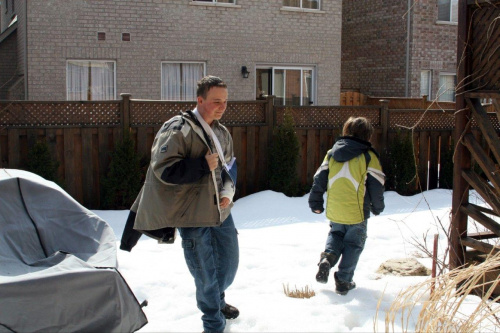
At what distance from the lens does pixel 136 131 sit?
32.7 feet

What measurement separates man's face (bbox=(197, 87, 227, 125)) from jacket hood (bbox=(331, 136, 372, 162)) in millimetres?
1575

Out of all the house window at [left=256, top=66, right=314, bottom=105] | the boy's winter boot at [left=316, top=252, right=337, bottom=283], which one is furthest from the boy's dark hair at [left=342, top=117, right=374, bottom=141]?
the house window at [left=256, top=66, right=314, bottom=105]

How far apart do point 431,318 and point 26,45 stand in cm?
1224

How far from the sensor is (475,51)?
18.3 ft

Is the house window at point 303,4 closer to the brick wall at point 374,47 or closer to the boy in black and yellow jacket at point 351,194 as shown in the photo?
the brick wall at point 374,47

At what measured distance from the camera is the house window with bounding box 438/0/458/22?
18.9 m

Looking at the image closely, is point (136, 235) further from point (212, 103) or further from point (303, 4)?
point (303, 4)

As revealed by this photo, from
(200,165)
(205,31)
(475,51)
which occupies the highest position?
(205,31)

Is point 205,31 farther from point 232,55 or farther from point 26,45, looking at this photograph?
point 26,45

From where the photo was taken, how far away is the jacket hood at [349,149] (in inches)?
225

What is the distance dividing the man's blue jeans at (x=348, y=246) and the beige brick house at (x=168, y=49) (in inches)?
361

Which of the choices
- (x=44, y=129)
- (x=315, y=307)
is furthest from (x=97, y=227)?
(x=44, y=129)

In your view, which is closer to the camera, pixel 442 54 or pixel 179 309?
pixel 179 309

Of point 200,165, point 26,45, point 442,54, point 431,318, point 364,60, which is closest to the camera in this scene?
point 431,318
